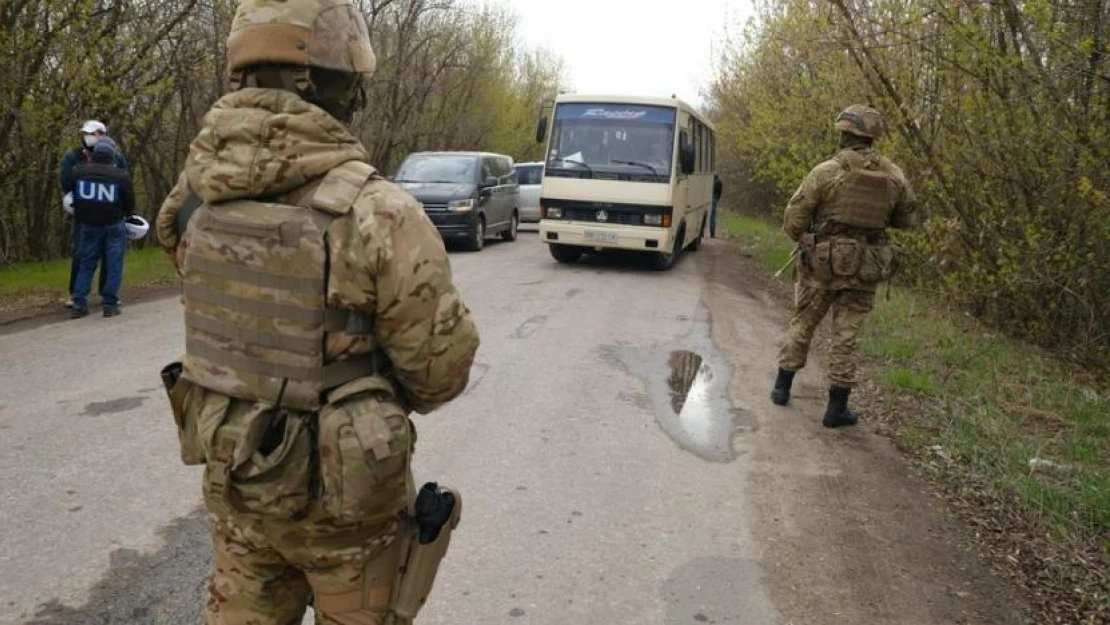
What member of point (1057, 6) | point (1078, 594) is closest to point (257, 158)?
point (1078, 594)

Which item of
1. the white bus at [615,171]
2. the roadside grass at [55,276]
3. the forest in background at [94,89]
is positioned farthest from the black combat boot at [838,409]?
the white bus at [615,171]

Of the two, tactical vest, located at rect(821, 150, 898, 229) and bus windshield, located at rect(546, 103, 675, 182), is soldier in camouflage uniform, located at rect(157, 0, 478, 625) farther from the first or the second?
bus windshield, located at rect(546, 103, 675, 182)

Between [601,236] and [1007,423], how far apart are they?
777cm

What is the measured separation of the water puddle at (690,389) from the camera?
5.26 metres

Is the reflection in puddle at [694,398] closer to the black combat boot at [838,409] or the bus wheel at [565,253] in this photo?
the black combat boot at [838,409]

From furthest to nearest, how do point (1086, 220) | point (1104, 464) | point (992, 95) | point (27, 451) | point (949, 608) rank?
point (992, 95), point (1086, 220), point (1104, 464), point (27, 451), point (949, 608)

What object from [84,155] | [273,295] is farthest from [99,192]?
[273,295]

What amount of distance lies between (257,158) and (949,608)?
9.90ft

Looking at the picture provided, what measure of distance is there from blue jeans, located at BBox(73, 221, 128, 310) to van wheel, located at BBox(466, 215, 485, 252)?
24.9ft

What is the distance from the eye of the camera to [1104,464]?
15.9 feet

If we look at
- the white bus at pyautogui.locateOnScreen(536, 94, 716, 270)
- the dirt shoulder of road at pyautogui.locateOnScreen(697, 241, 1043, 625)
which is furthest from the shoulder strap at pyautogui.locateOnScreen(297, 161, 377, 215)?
the white bus at pyautogui.locateOnScreen(536, 94, 716, 270)

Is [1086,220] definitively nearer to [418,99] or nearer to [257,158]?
[257,158]

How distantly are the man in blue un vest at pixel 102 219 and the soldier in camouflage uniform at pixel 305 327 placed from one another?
22.2ft

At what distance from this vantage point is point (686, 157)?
42.4 feet
